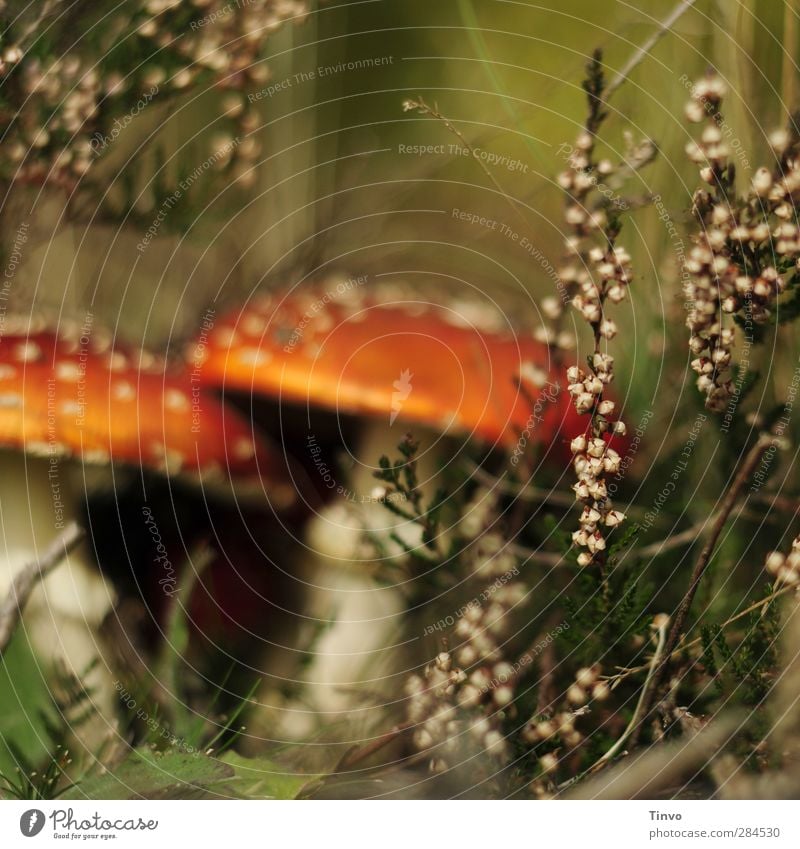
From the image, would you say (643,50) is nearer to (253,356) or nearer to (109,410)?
(253,356)

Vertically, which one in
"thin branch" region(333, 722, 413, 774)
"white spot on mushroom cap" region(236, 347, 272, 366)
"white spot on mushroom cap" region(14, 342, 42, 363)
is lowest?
"thin branch" region(333, 722, 413, 774)

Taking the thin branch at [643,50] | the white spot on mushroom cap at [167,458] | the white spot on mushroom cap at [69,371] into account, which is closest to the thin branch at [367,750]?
the white spot on mushroom cap at [167,458]

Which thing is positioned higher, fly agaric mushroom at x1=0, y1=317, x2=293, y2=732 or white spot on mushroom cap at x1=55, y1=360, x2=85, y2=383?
white spot on mushroom cap at x1=55, y1=360, x2=85, y2=383

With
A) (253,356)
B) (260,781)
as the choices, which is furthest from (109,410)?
(260,781)

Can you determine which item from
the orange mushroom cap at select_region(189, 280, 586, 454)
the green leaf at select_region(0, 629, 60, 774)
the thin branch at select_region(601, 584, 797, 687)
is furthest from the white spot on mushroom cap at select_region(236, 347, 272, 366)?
the thin branch at select_region(601, 584, 797, 687)

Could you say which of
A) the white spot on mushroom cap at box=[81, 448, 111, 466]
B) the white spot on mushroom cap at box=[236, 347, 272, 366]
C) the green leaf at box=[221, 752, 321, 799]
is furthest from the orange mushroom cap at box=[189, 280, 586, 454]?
the green leaf at box=[221, 752, 321, 799]

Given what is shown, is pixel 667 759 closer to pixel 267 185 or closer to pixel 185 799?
pixel 185 799

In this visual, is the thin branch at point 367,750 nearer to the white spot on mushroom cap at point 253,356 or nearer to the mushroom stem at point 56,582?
the mushroom stem at point 56,582
